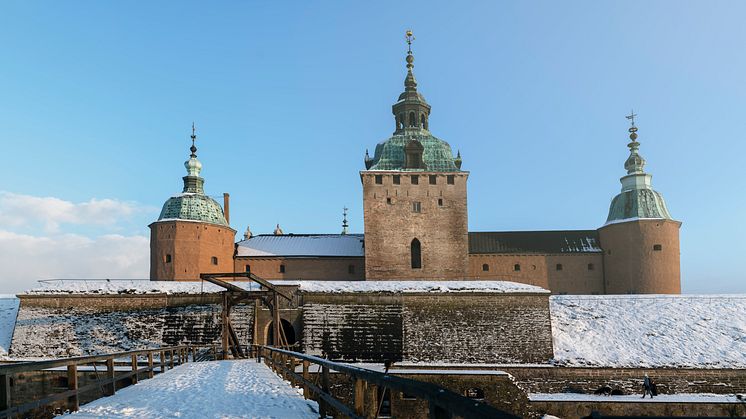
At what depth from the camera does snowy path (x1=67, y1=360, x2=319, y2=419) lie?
7.46 m

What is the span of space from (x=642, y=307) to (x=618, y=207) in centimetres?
982

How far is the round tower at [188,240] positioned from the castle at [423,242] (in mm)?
61

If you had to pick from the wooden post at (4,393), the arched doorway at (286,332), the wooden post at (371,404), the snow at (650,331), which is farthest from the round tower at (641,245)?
the wooden post at (4,393)

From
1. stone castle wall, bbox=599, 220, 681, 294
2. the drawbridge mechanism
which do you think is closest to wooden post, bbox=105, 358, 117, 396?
the drawbridge mechanism

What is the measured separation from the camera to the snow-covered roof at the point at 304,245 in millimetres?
39219

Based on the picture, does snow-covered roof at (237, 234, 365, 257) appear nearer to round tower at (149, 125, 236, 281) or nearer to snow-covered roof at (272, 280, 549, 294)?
round tower at (149, 125, 236, 281)

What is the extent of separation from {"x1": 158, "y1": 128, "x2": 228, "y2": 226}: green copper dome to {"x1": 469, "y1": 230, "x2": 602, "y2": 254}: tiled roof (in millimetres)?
16981

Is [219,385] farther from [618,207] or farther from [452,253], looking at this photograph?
[618,207]

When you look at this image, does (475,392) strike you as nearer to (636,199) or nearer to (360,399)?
(360,399)

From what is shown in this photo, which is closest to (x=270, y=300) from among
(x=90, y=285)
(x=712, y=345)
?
(x=90, y=285)

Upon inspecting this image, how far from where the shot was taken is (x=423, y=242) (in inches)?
1449

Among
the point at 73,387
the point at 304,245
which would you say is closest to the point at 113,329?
the point at 304,245

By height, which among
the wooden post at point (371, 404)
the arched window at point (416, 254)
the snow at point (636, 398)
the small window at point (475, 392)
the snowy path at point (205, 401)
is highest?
the arched window at point (416, 254)

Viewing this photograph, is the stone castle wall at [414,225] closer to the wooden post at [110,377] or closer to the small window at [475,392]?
the small window at [475,392]
